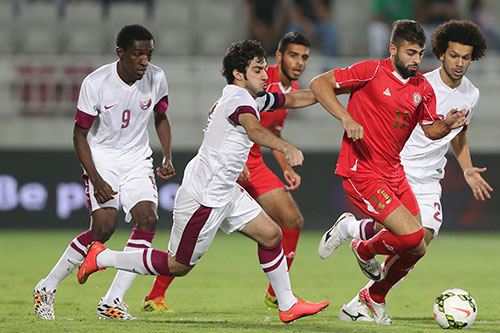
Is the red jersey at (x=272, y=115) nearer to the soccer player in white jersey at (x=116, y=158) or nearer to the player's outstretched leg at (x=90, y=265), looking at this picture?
the soccer player in white jersey at (x=116, y=158)

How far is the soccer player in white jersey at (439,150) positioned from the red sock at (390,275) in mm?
166

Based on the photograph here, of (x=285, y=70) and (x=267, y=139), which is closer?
(x=267, y=139)

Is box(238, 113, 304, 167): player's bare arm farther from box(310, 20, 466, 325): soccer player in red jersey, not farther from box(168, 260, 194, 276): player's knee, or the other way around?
→ box(168, 260, 194, 276): player's knee

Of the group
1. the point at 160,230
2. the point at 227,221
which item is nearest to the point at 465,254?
the point at 160,230

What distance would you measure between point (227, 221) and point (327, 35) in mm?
11728

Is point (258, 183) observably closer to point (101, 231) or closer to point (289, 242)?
point (289, 242)

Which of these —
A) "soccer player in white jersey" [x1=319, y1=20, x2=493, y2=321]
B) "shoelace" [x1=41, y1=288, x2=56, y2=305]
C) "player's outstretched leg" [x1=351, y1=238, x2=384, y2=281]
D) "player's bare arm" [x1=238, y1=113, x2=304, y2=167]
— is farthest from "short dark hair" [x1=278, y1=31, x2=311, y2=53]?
"shoelace" [x1=41, y1=288, x2=56, y2=305]

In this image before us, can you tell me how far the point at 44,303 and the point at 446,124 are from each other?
10.4ft

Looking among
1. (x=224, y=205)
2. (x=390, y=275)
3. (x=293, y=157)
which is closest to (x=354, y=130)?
(x=293, y=157)

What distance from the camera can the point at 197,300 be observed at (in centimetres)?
806

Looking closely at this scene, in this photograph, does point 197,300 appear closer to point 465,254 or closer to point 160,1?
point 465,254

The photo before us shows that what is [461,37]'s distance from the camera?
275 inches

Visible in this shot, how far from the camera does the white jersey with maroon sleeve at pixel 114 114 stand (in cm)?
686

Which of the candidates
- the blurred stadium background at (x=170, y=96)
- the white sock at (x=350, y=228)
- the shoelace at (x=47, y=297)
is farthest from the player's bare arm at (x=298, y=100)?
the blurred stadium background at (x=170, y=96)
